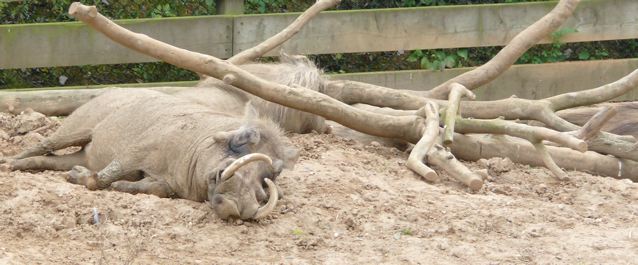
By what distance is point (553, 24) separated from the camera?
7527mm

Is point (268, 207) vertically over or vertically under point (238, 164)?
under

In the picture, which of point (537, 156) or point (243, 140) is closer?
point (243, 140)

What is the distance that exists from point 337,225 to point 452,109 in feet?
5.73

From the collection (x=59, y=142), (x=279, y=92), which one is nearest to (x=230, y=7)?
(x=279, y=92)

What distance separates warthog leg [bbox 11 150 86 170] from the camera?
20.4 feet

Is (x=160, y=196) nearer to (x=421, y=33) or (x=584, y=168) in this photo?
(x=584, y=168)

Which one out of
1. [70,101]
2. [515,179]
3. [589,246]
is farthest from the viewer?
[70,101]

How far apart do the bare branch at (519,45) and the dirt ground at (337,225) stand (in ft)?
4.69

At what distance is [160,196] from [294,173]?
803 mm

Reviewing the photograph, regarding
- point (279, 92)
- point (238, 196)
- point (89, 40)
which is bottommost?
point (238, 196)

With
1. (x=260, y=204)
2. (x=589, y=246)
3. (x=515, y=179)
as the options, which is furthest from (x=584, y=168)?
(x=260, y=204)

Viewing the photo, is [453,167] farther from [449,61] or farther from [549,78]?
[449,61]

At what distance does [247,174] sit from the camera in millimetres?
5250

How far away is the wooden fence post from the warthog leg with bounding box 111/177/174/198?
3559 millimetres
